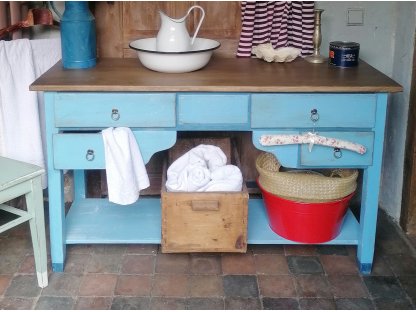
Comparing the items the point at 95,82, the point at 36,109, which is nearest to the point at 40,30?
the point at 36,109

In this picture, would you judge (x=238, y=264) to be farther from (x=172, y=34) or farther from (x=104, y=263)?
(x=172, y=34)

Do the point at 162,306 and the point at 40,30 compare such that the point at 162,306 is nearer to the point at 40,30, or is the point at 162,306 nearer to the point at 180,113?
the point at 180,113

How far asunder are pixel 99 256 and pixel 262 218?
784 millimetres

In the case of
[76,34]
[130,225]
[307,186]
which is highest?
[76,34]

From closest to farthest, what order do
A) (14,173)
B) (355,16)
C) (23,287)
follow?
(14,173) → (23,287) → (355,16)

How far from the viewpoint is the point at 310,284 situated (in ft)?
8.13

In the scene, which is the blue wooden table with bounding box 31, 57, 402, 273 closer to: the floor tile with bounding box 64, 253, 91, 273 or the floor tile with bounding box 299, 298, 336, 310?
the floor tile with bounding box 64, 253, 91, 273

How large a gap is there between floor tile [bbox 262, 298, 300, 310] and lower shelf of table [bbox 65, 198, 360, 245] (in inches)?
12.7

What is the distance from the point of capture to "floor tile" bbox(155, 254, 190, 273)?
8.45ft

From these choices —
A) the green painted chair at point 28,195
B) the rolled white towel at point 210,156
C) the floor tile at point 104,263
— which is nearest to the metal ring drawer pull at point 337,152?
the rolled white towel at point 210,156

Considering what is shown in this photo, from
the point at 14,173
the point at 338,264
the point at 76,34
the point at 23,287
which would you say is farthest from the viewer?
the point at 338,264

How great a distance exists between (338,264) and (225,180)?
26.2 inches

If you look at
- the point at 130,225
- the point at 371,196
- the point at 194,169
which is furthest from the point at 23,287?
the point at 371,196

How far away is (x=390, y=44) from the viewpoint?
117 inches
